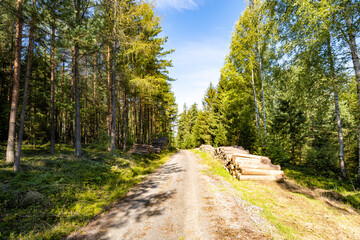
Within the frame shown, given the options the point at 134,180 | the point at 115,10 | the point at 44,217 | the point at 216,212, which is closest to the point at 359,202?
the point at 216,212

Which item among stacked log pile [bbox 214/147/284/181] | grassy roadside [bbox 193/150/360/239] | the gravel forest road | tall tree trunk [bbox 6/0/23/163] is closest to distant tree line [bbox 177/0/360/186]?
stacked log pile [bbox 214/147/284/181]

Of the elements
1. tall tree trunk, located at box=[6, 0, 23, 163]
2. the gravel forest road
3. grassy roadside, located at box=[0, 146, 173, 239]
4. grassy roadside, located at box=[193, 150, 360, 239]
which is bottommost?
grassy roadside, located at box=[193, 150, 360, 239]

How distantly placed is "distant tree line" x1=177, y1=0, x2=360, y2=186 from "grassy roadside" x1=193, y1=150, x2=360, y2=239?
17.3 ft

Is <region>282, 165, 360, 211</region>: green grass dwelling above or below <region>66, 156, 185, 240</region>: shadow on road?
below

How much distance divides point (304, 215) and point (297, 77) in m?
10.2

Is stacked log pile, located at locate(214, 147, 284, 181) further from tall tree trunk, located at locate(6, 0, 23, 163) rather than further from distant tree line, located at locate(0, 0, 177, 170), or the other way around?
tall tree trunk, located at locate(6, 0, 23, 163)

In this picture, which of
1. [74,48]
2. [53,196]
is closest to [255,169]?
[53,196]

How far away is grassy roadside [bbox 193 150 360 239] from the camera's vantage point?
3596mm

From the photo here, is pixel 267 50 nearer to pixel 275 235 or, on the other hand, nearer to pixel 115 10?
pixel 115 10

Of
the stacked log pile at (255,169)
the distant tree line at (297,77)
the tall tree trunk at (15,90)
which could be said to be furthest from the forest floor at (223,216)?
the tall tree trunk at (15,90)

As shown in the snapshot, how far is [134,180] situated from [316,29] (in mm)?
12837

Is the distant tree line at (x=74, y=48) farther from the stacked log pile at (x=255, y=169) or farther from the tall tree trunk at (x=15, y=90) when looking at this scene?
the stacked log pile at (x=255, y=169)

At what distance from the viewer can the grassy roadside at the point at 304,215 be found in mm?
3596

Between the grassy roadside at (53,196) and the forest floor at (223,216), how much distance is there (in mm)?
597
